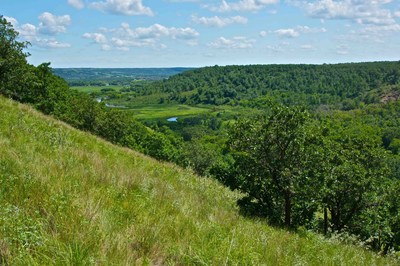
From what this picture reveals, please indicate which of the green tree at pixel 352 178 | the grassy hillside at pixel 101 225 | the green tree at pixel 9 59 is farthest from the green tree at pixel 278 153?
the green tree at pixel 9 59

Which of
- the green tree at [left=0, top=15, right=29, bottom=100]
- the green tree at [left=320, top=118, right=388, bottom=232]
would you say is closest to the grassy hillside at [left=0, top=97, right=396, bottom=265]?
the green tree at [left=320, top=118, right=388, bottom=232]

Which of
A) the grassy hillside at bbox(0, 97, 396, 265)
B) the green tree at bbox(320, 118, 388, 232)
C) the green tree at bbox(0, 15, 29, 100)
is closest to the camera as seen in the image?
the grassy hillside at bbox(0, 97, 396, 265)

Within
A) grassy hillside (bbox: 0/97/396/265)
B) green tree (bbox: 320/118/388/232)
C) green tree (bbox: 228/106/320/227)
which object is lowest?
green tree (bbox: 320/118/388/232)

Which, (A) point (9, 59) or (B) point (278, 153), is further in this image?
(A) point (9, 59)

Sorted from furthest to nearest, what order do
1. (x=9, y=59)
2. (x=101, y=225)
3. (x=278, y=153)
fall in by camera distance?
(x=9, y=59) → (x=278, y=153) → (x=101, y=225)

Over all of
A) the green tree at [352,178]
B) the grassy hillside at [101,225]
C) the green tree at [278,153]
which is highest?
the grassy hillside at [101,225]

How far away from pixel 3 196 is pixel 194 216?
10.7 feet

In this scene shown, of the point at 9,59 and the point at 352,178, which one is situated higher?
the point at 9,59

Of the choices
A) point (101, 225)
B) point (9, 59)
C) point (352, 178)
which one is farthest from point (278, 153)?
point (9, 59)

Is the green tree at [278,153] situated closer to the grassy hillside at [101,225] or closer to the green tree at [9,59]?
the grassy hillside at [101,225]

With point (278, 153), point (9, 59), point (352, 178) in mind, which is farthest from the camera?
point (9, 59)

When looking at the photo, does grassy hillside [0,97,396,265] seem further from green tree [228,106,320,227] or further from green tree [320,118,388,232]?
green tree [320,118,388,232]

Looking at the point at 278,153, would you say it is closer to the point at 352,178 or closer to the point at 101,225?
the point at 352,178

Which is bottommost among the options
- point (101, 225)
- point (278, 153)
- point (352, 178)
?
point (352, 178)
